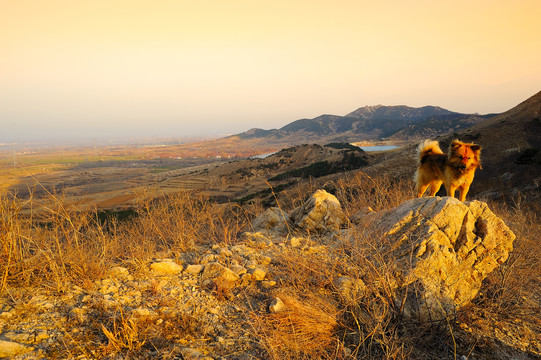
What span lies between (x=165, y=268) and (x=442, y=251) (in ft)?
13.2

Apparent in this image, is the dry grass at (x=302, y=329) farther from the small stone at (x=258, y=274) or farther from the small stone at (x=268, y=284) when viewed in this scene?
the small stone at (x=258, y=274)

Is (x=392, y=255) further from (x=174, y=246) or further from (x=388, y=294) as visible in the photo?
(x=174, y=246)

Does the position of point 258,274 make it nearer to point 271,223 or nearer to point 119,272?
point 119,272

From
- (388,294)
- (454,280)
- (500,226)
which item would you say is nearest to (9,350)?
(388,294)

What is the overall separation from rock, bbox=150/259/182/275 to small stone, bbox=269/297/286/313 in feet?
5.11

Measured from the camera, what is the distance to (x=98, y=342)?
2.45 metres

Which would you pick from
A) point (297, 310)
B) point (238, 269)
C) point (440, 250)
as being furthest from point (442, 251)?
point (238, 269)

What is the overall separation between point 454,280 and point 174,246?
4.46 metres

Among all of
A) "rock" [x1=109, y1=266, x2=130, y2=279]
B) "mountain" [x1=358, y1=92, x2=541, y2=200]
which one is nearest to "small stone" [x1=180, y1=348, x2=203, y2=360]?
"rock" [x1=109, y1=266, x2=130, y2=279]

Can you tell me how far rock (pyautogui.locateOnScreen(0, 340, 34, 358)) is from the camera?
219 cm

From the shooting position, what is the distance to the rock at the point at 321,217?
5820 mm

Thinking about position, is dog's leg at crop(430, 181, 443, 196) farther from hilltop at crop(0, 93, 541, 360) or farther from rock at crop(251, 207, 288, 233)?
rock at crop(251, 207, 288, 233)

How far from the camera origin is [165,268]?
389cm

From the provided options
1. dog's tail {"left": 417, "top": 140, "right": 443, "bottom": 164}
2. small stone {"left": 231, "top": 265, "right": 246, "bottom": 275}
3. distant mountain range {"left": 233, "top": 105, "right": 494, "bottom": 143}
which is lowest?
small stone {"left": 231, "top": 265, "right": 246, "bottom": 275}
